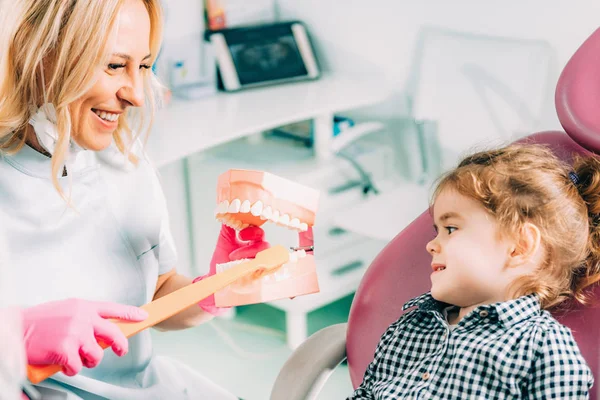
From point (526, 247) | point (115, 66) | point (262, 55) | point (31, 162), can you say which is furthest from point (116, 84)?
point (262, 55)

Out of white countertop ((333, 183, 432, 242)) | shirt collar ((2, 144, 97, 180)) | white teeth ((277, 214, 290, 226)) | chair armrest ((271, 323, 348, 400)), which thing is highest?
shirt collar ((2, 144, 97, 180))

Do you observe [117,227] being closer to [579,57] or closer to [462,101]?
[579,57]

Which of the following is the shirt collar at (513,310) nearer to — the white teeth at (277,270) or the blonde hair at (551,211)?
A: the blonde hair at (551,211)

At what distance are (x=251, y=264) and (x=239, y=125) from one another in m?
1.14

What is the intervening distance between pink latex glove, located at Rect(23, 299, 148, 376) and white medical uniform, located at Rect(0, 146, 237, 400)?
19 centimetres

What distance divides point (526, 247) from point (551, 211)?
6 cm

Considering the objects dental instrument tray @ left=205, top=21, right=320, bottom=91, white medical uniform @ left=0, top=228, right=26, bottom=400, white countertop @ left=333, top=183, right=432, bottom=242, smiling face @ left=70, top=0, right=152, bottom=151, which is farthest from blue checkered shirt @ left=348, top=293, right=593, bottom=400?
dental instrument tray @ left=205, top=21, right=320, bottom=91

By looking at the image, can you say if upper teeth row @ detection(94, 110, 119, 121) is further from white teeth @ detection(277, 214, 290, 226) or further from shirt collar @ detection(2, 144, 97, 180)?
white teeth @ detection(277, 214, 290, 226)

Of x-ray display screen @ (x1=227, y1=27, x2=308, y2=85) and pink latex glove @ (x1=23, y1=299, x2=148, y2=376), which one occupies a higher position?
pink latex glove @ (x1=23, y1=299, x2=148, y2=376)

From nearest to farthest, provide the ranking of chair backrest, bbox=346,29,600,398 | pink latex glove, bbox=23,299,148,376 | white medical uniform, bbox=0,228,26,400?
white medical uniform, bbox=0,228,26,400
pink latex glove, bbox=23,299,148,376
chair backrest, bbox=346,29,600,398

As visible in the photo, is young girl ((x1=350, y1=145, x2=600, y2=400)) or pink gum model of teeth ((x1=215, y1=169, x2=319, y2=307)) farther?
pink gum model of teeth ((x1=215, y1=169, x2=319, y2=307))

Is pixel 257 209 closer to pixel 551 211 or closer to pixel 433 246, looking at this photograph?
pixel 433 246

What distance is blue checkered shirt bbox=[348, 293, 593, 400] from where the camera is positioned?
1.01 m

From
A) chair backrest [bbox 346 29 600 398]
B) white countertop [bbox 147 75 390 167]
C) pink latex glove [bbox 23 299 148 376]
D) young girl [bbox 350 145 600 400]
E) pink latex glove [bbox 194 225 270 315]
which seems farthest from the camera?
white countertop [bbox 147 75 390 167]
